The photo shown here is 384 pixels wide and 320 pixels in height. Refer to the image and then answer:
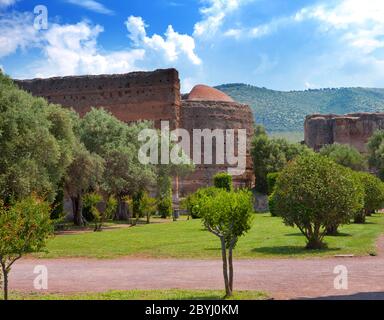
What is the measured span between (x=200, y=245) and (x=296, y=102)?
134 metres

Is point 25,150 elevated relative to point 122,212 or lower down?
elevated

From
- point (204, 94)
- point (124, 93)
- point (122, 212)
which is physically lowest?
point (122, 212)

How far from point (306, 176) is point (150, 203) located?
60.9 ft

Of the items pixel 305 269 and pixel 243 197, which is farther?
pixel 305 269

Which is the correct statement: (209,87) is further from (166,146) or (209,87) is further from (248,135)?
(166,146)

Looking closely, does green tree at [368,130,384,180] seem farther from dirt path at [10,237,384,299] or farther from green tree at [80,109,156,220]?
dirt path at [10,237,384,299]

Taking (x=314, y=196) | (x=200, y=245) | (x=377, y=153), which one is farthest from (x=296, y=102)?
(x=314, y=196)

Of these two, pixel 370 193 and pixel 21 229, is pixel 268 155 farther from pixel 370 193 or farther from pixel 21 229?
pixel 21 229

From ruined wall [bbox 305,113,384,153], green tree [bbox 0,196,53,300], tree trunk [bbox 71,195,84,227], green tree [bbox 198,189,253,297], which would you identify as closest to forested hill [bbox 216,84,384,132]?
ruined wall [bbox 305,113,384,153]

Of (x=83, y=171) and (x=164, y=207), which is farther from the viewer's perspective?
(x=164, y=207)

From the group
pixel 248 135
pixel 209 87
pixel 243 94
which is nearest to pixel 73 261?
pixel 248 135

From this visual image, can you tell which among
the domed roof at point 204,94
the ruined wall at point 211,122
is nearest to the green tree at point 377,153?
the ruined wall at point 211,122

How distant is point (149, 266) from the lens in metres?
16.4

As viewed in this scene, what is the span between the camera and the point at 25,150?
26453mm
